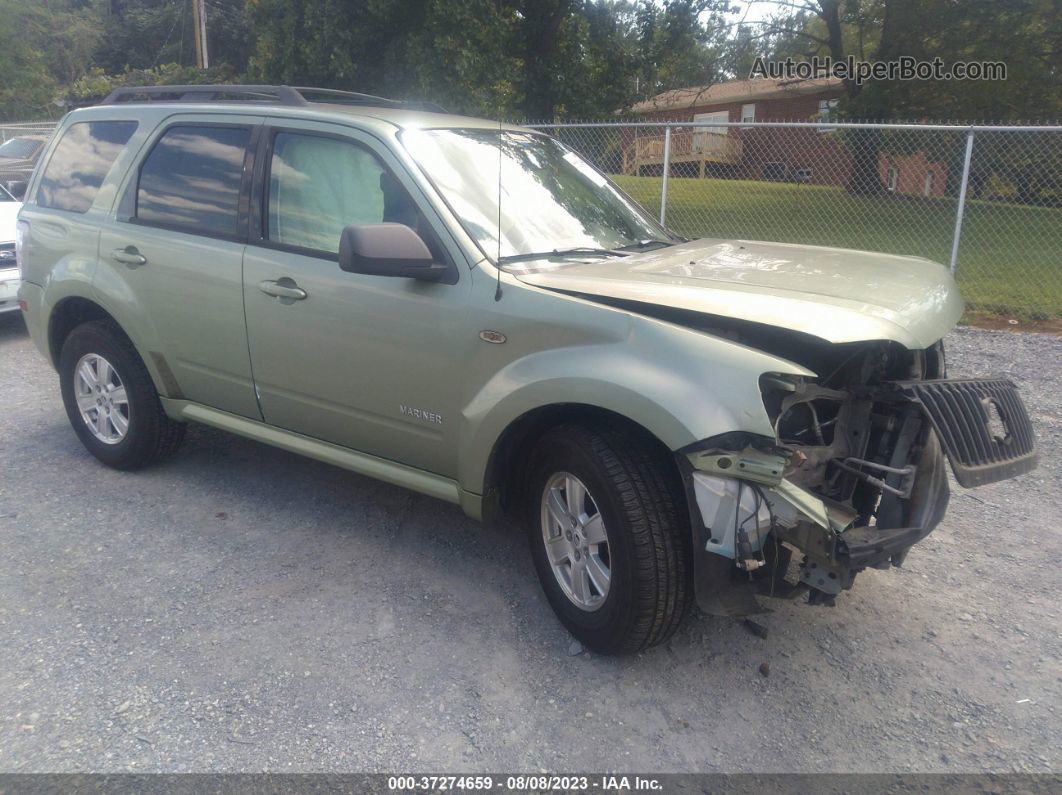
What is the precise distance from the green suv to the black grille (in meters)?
0.01

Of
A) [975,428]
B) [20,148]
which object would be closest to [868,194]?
[975,428]

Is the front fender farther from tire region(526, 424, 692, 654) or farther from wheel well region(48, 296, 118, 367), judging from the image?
wheel well region(48, 296, 118, 367)

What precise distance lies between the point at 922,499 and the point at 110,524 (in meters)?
3.75

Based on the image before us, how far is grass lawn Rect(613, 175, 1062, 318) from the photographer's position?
38.9ft

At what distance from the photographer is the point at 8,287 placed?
8.44 metres

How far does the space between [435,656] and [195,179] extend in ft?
9.08

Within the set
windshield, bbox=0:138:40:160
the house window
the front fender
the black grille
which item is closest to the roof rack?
the front fender

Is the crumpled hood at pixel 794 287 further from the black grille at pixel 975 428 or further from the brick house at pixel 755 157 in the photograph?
the brick house at pixel 755 157

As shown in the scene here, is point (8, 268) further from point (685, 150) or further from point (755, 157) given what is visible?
point (755, 157)

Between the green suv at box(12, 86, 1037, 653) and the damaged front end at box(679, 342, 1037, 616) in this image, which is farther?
the green suv at box(12, 86, 1037, 653)

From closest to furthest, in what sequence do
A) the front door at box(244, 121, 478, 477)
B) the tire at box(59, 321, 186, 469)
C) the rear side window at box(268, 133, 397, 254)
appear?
the front door at box(244, 121, 478, 477) → the rear side window at box(268, 133, 397, 254) → the tire at box(59, 321, 186, 469)

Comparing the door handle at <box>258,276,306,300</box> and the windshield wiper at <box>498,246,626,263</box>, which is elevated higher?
the windshield wiper at <box>498,246,626,263</box>

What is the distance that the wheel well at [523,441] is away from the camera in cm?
324

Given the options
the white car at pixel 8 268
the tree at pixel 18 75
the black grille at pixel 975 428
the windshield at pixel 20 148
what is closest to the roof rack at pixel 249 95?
the black grille at pixel 975 428
